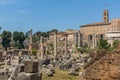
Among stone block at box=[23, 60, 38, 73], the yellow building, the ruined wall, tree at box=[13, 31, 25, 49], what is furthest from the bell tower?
the ruined wall

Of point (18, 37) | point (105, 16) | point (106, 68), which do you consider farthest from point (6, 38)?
point (106, 68)

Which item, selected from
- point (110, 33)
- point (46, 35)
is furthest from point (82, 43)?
point (46, 35)

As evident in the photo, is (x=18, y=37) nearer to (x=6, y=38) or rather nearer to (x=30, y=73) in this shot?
(x=6, y=38)

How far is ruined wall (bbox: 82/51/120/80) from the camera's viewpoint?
363 inches

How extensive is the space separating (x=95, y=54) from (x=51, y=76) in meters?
11.1

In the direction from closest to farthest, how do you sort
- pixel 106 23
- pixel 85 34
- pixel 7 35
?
pixel 7 35, pixel 106 23, pixel 85 34

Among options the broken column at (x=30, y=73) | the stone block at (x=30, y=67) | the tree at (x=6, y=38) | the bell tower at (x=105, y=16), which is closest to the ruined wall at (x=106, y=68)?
the broken column at (x=30, y=73)

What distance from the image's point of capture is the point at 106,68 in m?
9.45

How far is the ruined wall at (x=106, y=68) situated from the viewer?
30.2 feet

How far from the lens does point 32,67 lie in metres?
12.7

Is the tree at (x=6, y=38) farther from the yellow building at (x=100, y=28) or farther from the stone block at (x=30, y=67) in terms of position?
the stone block at (x=30, y=67)

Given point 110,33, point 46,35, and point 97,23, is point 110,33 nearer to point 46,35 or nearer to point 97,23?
point 97,23

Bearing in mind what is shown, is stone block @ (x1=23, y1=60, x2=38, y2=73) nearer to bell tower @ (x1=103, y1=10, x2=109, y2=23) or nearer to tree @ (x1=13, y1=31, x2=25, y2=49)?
tree @ (x1=13, y1=31, x2=25, y2=49)

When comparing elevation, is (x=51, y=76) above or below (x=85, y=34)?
below
